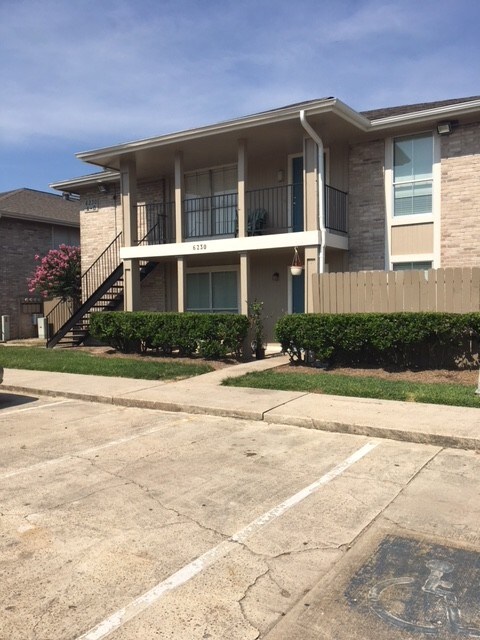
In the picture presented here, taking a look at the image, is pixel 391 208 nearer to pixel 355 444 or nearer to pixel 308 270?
pixel 308 270

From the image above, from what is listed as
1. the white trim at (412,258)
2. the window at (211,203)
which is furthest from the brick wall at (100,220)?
the white trim at (412,258)

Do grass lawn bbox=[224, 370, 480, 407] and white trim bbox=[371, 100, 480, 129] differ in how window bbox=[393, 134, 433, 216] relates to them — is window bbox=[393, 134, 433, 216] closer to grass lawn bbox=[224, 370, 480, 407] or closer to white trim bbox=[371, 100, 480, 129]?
white trim bbox=[371, 100, 480, 129]

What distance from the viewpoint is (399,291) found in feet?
37.4

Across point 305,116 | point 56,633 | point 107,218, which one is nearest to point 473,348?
point 305,116

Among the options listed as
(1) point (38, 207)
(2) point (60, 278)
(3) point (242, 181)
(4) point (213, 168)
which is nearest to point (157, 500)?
(3) point (242, 181)

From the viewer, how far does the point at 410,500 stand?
464cm

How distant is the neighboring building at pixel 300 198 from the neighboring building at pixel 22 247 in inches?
315

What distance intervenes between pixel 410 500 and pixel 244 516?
1.41 meters

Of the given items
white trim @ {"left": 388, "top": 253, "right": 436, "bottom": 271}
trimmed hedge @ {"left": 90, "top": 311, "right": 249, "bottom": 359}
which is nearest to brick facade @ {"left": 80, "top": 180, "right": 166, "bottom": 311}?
trimmed hedge @ {"left": 90, "top": 311, "right": 249, "bottom": 359}

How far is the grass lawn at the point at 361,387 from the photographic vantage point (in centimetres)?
841

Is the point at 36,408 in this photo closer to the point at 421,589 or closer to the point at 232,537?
the point at 232,537

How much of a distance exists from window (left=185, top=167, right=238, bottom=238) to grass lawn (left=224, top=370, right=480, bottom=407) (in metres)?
6.86

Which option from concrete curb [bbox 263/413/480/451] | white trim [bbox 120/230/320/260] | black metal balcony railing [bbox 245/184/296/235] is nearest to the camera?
concrete curb [bbox 263/413/480/451]

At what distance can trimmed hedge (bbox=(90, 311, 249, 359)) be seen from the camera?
42.5 ft
